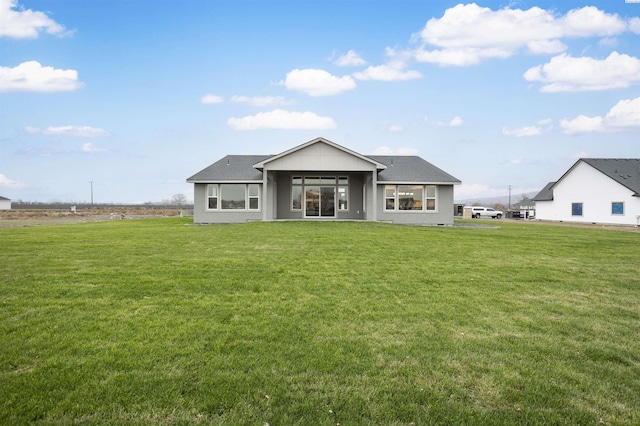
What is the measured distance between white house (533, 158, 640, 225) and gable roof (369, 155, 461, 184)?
745 inches

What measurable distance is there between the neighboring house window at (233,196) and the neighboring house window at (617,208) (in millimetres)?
31848

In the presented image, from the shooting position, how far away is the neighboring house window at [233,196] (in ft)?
78.3

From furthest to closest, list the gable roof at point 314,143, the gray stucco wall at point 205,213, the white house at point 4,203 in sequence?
the white house at point 4,203 < the gray stucco wall at point 205,213 < the gable roof at point 314,143

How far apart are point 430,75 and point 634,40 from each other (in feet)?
38.1

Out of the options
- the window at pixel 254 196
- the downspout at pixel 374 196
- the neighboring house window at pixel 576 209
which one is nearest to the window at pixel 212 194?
the window at pixel 254 196

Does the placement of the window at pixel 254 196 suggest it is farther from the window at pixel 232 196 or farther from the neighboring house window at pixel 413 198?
the neighboring house window at pixel 413 198

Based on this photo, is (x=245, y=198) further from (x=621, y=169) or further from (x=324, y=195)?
(x=621, y=169)

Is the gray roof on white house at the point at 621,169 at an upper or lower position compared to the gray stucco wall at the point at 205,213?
upper

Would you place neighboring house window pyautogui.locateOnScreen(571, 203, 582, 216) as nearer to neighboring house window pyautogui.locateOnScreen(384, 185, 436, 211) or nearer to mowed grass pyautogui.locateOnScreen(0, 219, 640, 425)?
neighboring house window pyautogui.locateOnScreen(384, 185, 436, 211)

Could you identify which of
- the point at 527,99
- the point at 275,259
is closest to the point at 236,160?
the point at 275,259

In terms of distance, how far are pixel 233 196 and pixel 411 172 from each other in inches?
497

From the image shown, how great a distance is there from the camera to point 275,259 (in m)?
9.41

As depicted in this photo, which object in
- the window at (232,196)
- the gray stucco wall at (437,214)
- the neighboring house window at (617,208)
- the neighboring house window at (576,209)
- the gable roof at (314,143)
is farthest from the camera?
the neighboring house window at (576,209)

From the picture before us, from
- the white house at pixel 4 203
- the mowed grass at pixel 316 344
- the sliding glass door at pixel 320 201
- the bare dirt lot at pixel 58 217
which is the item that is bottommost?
the mowed grass at pixel 316 344
